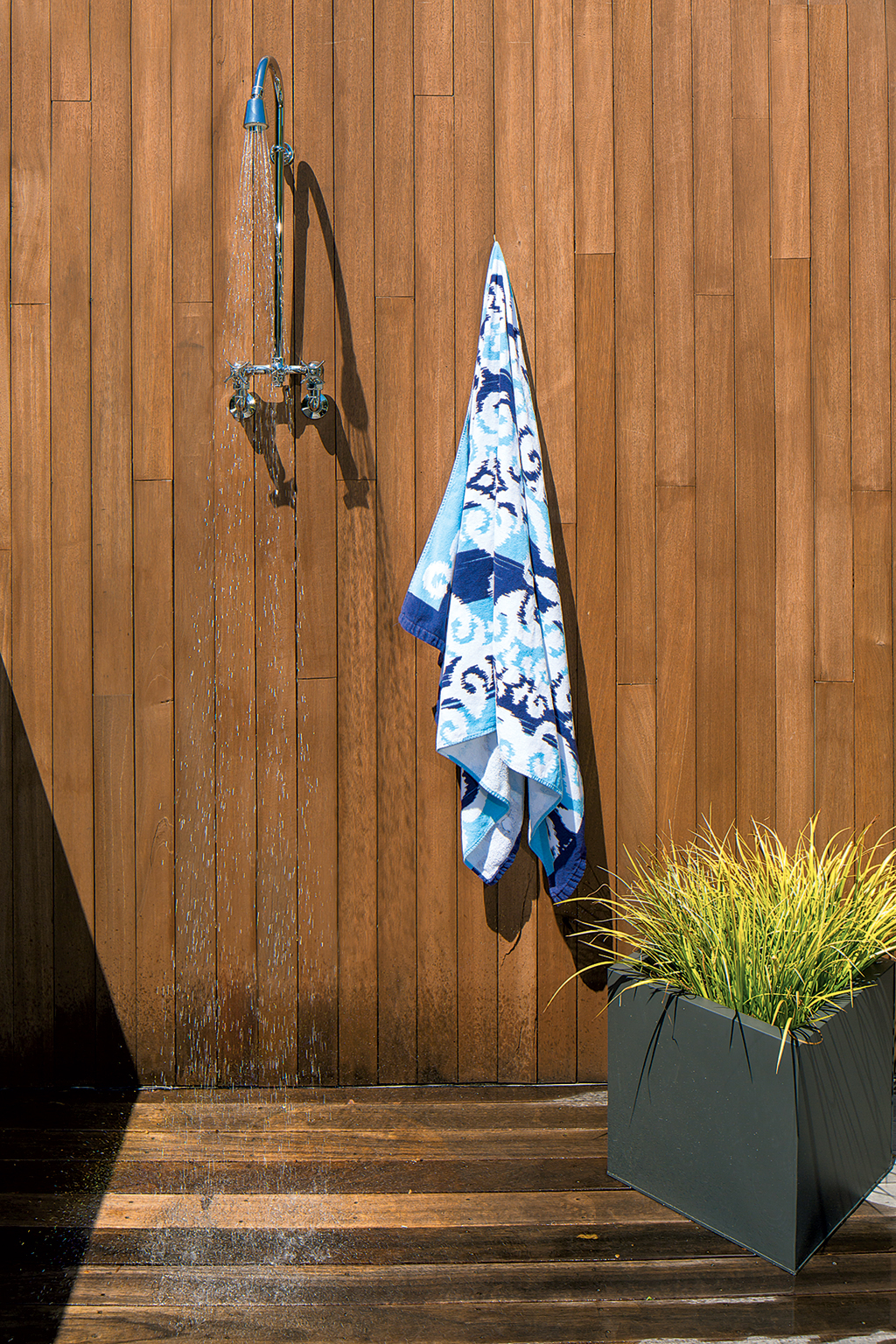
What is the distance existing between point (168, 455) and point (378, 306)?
549mm

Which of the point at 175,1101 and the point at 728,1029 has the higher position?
the point at 728,1029

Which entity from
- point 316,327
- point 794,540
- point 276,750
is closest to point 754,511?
point 794,540

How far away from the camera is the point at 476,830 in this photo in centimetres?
167

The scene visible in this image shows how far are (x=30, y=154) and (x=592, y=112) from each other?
119 cm

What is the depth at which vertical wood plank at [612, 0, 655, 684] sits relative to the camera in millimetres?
1803

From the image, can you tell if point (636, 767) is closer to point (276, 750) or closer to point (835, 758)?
point (835, 758)

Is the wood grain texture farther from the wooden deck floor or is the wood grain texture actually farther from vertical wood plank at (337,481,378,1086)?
the wooden deck floor

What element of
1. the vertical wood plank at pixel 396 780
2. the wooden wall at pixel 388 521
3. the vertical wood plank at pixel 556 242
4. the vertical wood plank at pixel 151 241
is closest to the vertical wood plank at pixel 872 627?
the wooden wall at pixel 388 521

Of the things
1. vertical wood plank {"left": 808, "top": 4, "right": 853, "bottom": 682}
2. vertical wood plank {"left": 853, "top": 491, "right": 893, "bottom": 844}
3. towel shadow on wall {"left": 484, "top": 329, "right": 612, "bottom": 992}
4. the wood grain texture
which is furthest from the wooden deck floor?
the wood grain texture

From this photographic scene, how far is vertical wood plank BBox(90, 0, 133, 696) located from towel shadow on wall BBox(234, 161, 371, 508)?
0.30m

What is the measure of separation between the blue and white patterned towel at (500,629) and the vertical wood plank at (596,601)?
157 mm

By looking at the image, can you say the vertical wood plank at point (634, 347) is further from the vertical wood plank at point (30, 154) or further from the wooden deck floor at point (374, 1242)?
the vertical wood plank at point (30, 154)

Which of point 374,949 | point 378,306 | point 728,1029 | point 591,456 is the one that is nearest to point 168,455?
point 378,306

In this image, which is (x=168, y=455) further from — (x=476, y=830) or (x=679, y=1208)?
(x=679, y=1208)
